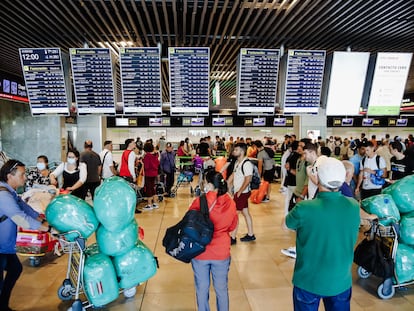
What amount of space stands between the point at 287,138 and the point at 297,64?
6.33 metres

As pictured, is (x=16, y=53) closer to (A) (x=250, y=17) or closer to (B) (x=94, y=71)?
(B) (x=94, y=71)

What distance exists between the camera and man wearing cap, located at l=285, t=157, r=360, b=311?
2047 mm

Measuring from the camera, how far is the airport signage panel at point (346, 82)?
17.9 ft

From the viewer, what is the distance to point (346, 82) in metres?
5.54

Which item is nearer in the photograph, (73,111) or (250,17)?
(250,17)

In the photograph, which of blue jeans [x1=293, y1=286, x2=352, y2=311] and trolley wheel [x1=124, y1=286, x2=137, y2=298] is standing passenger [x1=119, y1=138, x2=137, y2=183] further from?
blue jeans [x1=293, y1=286, x2=352, y2=311]

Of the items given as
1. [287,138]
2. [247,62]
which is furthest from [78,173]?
[287,138]

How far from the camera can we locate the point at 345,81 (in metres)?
5.55

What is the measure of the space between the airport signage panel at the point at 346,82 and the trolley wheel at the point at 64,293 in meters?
4.73

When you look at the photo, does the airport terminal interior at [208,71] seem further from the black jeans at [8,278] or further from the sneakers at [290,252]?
the black jeans at [8,278]

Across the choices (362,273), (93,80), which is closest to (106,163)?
(93,80)

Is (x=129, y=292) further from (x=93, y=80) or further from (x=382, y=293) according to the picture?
(x=93, y=80)

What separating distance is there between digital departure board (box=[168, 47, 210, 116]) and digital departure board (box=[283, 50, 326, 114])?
1467mm

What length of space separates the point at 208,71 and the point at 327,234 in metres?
4.04
